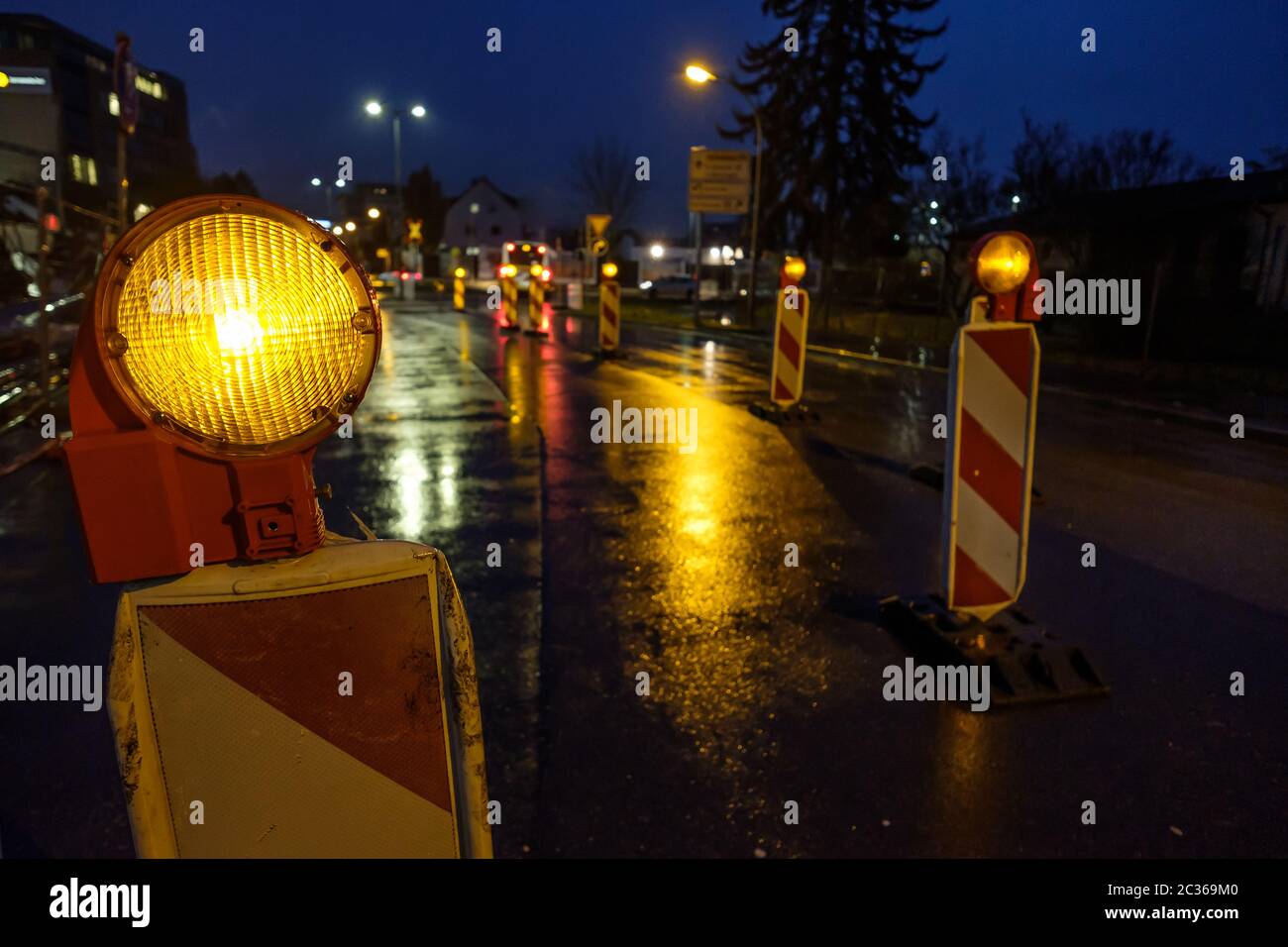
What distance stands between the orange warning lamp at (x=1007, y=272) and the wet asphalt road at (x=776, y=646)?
1.73 meters

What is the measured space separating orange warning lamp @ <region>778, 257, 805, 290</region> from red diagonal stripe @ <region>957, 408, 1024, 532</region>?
5885 mm

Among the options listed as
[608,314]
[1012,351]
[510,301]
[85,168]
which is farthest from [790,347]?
[85,168]

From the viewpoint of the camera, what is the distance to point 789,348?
33.6 feet

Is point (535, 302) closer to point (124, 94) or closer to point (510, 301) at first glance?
point (510, 301)

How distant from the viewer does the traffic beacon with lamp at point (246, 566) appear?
1.29 meters

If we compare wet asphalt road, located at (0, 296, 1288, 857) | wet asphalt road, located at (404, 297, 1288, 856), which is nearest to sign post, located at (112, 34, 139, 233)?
wet asphalt road, located at (0, 296, 1288, 857)

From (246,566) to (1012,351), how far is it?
3.53 m

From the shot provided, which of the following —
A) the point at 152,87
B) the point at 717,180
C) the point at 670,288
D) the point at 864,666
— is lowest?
the point at 864,666

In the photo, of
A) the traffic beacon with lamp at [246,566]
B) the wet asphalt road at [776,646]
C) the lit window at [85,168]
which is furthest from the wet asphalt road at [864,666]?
the lit window at [85,168]
